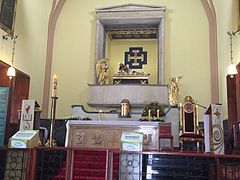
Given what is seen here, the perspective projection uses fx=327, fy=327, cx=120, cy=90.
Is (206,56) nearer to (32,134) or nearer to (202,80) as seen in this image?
(202,80)

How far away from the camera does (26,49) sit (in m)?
9.70

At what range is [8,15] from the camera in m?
8.59

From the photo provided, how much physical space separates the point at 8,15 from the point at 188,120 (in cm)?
567

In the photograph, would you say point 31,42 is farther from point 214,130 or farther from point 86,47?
point 214,130

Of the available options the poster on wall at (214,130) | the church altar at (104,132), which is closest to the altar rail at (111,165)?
the poster on wall at (214,130)

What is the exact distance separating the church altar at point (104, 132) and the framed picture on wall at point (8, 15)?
292 cm

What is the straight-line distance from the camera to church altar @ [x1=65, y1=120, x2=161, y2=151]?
26.5 ft

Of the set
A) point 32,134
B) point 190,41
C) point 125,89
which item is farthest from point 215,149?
point 190,41

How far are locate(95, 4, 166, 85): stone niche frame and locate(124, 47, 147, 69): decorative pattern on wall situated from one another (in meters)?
1.24

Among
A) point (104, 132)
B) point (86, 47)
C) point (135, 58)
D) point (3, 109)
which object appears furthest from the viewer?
point (135, 58)

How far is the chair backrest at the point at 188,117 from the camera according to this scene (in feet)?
30.0

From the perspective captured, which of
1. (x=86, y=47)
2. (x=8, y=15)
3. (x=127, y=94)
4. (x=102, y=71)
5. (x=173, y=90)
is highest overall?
(x=8, y=15)

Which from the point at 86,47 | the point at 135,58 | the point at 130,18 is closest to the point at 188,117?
the point at 135,58

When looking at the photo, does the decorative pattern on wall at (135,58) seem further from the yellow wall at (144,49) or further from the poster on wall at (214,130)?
the poster on wall at (214,130)
